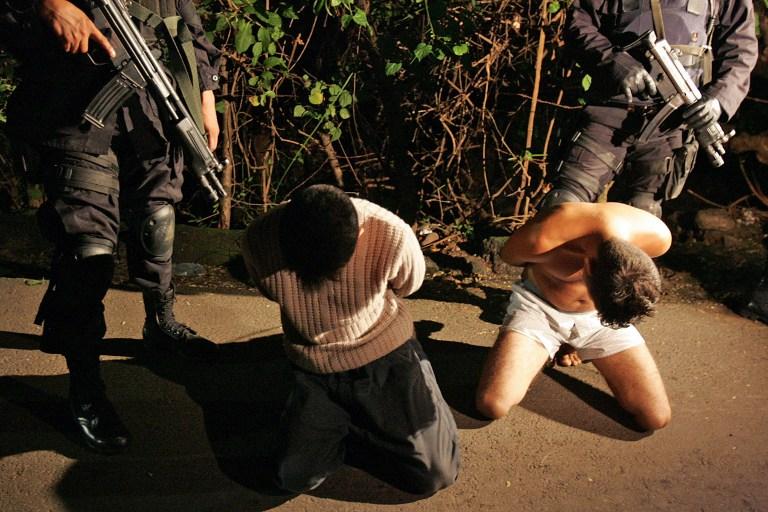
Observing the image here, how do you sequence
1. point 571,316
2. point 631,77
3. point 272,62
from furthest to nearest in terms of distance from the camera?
1. point 272,62
2. point 631,77
3. point 571,316

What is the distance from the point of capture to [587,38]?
3.21 m

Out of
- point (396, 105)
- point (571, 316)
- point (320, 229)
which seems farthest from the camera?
point (396, 105)

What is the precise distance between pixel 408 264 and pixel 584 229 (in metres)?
0.78

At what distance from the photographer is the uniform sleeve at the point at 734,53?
3162mm

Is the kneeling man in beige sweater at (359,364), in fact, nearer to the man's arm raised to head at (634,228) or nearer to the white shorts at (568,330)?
the white shorts at (568,330)

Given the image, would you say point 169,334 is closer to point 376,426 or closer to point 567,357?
point 376,426

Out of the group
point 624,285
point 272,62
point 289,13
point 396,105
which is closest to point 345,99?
point 396,105

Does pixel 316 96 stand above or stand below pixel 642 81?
below

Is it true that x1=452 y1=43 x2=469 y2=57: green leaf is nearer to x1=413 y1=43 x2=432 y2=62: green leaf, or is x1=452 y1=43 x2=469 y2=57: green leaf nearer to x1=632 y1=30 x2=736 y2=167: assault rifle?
x1=413 y1=43 x2=432 y2=62: green leaf

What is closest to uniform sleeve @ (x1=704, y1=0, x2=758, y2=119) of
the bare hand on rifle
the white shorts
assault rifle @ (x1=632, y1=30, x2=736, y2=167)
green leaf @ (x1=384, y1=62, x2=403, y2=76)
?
assault rifle @ (x1=632, y1=30, x2=736, y2=167)

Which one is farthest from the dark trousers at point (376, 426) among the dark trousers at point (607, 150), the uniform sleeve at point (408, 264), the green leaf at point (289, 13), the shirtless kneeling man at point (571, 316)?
the green leaf at point (289, 13)

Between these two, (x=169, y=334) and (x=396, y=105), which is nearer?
(x=169, y=334)

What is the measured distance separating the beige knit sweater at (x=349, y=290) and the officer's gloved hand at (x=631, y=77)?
1399mm

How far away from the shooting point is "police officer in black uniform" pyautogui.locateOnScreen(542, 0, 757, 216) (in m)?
3.11
